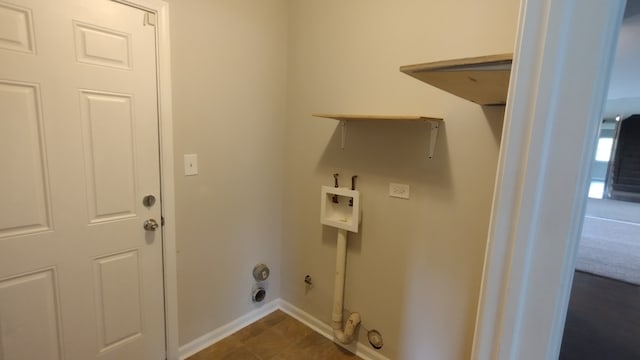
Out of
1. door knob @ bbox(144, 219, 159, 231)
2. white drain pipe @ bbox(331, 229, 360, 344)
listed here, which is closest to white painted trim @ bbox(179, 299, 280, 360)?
white drain pipe @ bbox(331, 229, 360, 344)

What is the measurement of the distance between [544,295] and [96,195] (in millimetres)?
1834

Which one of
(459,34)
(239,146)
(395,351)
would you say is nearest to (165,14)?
(239,146)

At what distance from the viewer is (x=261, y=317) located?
2.48 m

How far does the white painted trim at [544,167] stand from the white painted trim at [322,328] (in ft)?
5.92

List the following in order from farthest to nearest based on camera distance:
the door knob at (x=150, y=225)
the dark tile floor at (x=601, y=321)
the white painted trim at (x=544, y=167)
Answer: the door knob at (x=150, y=225)
the dark tile floor at (x=601, y=321)
the white painted trim at (x=544, y=167)

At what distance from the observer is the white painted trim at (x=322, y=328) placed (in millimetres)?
2068

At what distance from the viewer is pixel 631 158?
34.1 inches

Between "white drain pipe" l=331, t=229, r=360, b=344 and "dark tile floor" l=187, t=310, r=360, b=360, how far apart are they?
0.14 m

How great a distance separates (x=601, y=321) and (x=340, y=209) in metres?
1.45

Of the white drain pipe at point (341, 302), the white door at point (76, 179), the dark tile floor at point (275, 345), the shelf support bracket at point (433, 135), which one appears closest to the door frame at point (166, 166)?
the white door at point (76, 179)

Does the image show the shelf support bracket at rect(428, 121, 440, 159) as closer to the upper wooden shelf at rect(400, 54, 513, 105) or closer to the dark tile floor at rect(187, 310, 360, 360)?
the upper wooden shelf at rect(400, 54, 513, 105)

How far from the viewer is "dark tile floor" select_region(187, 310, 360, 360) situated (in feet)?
6.81

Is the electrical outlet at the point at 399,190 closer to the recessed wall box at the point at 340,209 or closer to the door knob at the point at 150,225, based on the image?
the recessed wall box at the point at 340,209

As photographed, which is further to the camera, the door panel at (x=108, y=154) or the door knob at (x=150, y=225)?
the door knob at (x=150, y=225)
